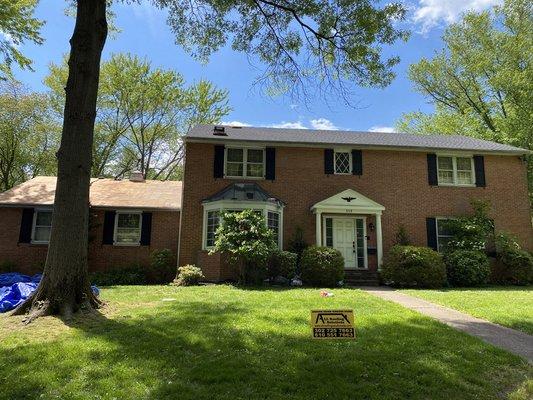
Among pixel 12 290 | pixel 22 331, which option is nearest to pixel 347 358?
pixel 22 331

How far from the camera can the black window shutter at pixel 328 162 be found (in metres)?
16.1

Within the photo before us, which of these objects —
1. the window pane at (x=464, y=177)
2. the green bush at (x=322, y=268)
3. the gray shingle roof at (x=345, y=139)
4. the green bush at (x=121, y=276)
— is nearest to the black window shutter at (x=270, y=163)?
the gray shingle roof at (x=345, y=139)

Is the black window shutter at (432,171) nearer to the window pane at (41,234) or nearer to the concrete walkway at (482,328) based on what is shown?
the concrete walkway at (482,328)

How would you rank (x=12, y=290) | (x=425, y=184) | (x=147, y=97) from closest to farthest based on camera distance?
(x=12, y=290) < (x=425, y=184) < (x=147, y=97)

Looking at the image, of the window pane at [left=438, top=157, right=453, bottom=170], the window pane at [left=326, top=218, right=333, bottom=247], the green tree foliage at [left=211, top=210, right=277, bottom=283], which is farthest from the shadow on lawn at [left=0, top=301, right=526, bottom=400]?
the window pane at [left=438, top=157, right=453, bottom=170]

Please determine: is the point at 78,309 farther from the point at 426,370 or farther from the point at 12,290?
the point at 426,370

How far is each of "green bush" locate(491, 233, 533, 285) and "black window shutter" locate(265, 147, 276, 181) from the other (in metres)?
9.19

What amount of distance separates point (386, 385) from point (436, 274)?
1037cm

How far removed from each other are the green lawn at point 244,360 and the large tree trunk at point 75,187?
1.93ft

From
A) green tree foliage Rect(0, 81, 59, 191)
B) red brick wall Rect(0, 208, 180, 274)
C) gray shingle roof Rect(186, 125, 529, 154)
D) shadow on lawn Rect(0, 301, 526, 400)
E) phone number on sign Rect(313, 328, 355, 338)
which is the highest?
green tree foliage Rect(0, 81, 59, 191)

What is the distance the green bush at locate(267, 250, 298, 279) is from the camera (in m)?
13.3

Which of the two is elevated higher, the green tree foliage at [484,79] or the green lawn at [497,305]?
the green tree foliage at [484,79]

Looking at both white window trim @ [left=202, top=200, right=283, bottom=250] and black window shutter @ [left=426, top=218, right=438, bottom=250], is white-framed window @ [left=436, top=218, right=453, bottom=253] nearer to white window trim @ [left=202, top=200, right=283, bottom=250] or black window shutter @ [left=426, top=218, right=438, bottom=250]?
black window shutter @ [left=426, top=218, right=438, bottom=250]

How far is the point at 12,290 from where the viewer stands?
8.38 meters
